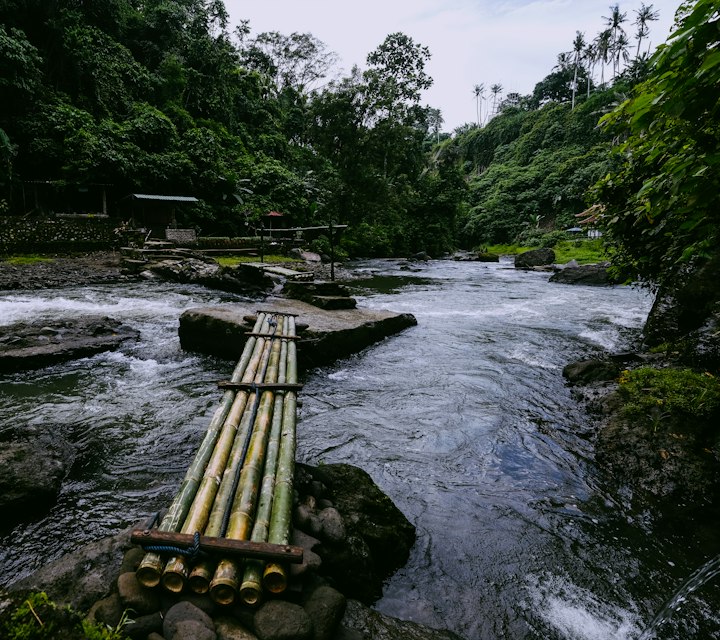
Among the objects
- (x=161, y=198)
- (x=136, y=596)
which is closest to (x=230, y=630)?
(x=136, y=596)

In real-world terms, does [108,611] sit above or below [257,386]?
below

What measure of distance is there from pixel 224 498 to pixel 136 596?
70 centimetres

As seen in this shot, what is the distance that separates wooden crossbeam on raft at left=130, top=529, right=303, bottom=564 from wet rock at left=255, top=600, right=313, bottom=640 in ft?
0.66

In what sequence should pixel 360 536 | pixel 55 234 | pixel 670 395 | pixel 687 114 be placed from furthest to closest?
pixel 55 234 < pixel 670 395 < pixel 360 536 < pixel 687 114

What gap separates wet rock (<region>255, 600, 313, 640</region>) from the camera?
1.93 m

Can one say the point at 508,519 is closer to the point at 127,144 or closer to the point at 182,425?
the point at 182,425

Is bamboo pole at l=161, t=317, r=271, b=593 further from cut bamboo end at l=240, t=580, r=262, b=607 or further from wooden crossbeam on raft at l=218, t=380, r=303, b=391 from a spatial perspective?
cut bamboo end at l=240, t=580, r=262, b=607

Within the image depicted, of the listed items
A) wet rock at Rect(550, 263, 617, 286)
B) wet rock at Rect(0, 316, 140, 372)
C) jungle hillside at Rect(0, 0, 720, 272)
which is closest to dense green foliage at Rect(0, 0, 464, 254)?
jungle hillside at Rect(0, 0, 720, 272)

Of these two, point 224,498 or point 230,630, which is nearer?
point 230,630

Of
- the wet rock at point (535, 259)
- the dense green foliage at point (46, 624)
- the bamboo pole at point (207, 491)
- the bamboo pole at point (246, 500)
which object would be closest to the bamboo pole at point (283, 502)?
the bamboo pole at point (246, 500)

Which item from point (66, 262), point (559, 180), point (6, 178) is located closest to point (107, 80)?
point (6, 178)

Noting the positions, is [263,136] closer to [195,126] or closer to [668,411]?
[195,126]

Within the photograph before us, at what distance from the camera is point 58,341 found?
7.36 metres

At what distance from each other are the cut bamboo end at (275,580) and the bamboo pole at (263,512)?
43 mm
